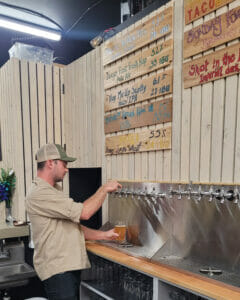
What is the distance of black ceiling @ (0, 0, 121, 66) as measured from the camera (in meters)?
4.66

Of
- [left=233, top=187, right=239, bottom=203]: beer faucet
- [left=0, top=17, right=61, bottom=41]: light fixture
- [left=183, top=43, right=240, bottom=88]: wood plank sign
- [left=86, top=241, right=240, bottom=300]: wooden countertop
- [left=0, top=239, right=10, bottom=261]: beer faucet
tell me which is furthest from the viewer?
[left=0, top=17, right=61, bottom=41]: light fixture

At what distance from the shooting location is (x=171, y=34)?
230 cm

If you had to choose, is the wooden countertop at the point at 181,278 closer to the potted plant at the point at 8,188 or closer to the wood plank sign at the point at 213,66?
the wood plank sign at the point at 213,66

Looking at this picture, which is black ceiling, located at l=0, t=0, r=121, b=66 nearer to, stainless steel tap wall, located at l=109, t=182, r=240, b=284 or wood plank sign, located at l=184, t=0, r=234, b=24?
wood plank sign, located at l=184, t=0, r=234, b=24

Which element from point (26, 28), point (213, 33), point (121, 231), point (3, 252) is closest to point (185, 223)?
point (121, 231)

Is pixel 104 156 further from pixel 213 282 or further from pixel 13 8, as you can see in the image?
pixel 13 8

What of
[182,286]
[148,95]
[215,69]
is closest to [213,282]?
[182,286]

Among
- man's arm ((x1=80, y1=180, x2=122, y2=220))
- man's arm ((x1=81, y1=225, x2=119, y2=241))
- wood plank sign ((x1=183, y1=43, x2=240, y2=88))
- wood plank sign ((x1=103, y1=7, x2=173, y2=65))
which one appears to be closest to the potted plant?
man's arm ((x1=81, y1=225, x2=119, y2=241))

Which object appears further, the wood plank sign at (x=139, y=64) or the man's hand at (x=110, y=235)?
the man's hand at (x=110, y=235)

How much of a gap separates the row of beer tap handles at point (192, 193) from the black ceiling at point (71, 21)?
10.6 feet

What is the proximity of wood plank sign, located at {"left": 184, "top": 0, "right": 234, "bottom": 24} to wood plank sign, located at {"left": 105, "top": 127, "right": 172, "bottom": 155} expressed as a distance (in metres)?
0.91

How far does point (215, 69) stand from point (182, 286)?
152cm

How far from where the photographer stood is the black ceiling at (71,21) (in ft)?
15.3

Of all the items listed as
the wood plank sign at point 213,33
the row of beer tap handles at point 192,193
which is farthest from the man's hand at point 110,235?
the wood plank sign at point 213,33
